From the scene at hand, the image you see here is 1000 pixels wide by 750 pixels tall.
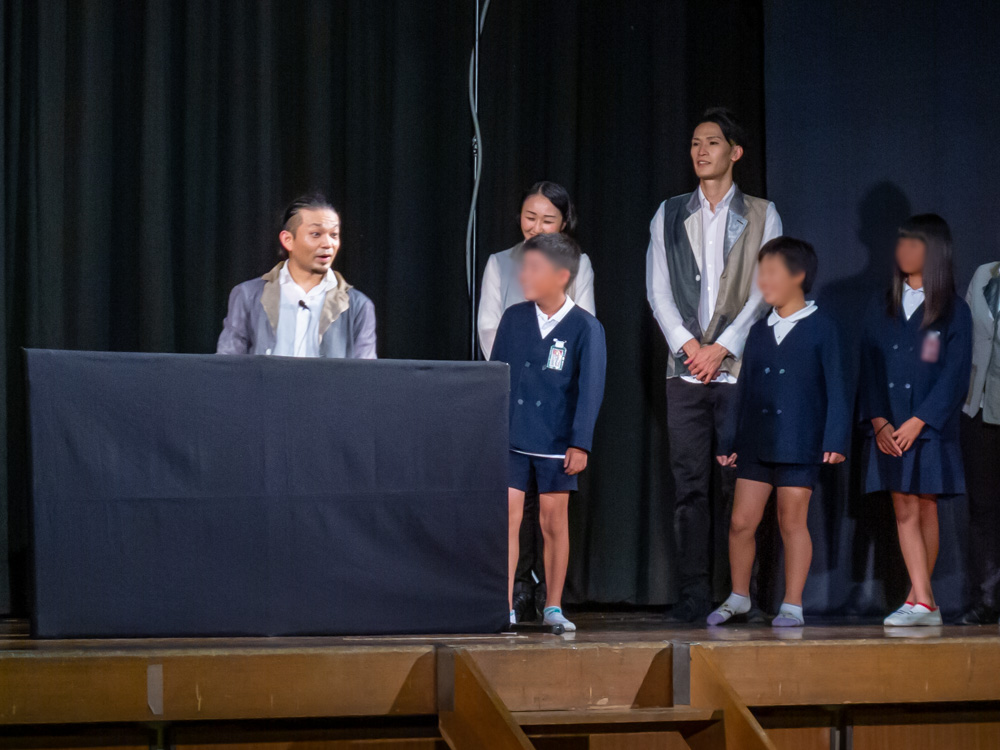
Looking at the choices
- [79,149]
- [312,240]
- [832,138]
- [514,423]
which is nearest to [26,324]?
[79,149]

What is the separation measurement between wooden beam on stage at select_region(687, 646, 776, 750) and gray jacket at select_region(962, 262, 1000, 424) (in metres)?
1.85

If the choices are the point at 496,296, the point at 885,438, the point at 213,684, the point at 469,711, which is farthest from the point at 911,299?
the point at 213,684

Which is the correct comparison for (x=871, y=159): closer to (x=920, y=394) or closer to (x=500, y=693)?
(x=920, y=394)

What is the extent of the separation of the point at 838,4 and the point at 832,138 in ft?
1.67

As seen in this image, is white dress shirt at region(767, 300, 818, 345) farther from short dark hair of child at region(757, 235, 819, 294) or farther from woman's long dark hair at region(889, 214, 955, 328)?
woman's long dark hair at region(889, 214, 955, 328)

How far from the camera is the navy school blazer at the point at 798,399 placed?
3414 millimetres

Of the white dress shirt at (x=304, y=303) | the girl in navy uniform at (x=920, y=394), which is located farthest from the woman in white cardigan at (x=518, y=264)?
the girl in navy uniform at (x=920, y=394)

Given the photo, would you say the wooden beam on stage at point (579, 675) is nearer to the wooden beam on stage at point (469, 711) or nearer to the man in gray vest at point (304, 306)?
the wooden beam on stage at point (469, 711)

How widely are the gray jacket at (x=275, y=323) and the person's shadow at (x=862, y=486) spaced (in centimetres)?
170

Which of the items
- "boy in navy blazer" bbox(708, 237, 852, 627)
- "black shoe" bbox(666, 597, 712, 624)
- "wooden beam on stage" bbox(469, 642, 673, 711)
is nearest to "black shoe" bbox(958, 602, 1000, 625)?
"boy in navy blazer" bbox(708, 237, 852, 627)

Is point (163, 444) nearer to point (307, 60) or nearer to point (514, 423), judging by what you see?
point (514, 423)

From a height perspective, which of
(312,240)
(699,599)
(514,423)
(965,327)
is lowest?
(699,599)

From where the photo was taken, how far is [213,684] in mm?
2102

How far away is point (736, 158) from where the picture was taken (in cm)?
392
